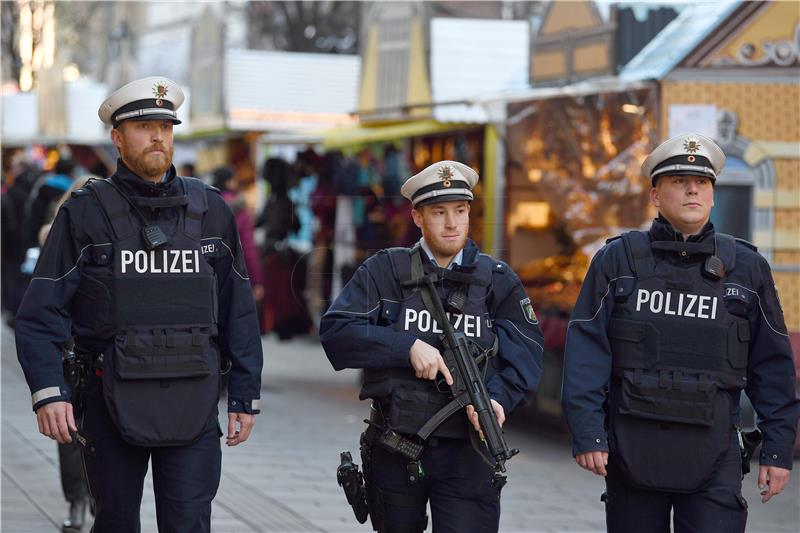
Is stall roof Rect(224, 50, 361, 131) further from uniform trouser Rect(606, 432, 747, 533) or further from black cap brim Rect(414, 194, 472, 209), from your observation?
uniform trouser Rect(606, 432, 747, 533)

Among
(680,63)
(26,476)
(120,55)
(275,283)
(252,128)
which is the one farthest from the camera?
(120,55)

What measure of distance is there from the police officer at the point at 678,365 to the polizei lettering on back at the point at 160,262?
133 centimetres

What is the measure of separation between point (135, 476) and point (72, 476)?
7.90 ft

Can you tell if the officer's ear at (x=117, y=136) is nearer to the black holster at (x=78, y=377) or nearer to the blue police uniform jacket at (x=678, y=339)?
the black holster at (x=78, y=377)

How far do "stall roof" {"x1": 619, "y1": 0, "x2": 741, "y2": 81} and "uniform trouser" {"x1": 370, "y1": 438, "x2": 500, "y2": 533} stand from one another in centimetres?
535

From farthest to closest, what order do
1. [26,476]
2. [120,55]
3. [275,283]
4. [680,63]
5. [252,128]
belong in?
[120,55], [252,128], [275,283], [680,63], [26,476]

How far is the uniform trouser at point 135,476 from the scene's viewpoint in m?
4.82

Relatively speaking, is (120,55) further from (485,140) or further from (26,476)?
(26,476)

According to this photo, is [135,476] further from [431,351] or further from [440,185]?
[440,185]

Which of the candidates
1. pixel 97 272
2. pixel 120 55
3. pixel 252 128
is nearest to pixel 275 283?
pixel 252 128

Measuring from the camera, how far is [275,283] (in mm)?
14086

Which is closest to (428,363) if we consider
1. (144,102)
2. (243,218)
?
(144,102)

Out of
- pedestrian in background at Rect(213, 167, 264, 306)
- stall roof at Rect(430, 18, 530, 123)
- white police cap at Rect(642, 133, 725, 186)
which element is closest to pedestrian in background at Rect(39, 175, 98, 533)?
white police cap at Rect(642, 133, 725, 186)

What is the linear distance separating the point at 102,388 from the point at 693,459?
1.98 m
